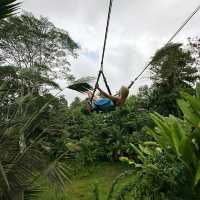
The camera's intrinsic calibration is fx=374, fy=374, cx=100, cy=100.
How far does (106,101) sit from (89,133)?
3.79 m

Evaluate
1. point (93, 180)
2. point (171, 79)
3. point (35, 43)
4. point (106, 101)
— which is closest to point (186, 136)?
point (106, 101)

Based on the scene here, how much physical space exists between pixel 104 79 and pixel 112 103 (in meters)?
0.58

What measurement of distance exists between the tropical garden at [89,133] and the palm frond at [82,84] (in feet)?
0.69

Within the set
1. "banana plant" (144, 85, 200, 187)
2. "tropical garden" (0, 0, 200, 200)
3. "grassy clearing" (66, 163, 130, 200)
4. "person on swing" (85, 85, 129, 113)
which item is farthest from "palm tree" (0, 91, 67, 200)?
"grassy clearing" (66, 163, 130, 200)

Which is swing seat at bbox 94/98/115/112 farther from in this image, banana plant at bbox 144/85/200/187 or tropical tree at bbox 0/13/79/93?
tropical tree at bbox 0/13/79/93

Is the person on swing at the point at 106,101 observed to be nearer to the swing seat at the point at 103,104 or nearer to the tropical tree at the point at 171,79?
the swing seat at the point at 103,104

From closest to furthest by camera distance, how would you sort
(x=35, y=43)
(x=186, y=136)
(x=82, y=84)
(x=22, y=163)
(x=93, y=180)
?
(x=186, y=136), (x=22, y=163), (x=82, y=84), (x=93, y=180), (x=35, y=43)

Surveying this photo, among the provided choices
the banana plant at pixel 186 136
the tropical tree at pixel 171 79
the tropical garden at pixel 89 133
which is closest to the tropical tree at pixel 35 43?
the tropical garden at pixel 89 133

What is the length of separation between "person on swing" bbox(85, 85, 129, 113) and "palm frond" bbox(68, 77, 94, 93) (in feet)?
0.50

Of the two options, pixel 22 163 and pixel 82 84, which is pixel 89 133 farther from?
pixel 22 163

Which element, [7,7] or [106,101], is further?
[106,101]

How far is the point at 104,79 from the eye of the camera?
194 inches

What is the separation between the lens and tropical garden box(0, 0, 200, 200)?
3662 millimetres

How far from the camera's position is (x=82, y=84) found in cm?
505
